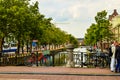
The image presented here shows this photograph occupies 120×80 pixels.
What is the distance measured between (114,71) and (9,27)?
24.4 metres

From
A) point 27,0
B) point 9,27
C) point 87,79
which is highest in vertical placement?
point 27,0

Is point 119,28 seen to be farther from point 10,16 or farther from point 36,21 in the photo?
point 10,16

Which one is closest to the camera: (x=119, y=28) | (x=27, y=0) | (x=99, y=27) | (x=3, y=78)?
(x=3, y=78)

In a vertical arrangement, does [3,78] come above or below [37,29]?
below

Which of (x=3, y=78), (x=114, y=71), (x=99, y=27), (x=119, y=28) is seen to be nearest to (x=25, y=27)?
(x=114, y=71)

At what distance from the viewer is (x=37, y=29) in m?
60.1

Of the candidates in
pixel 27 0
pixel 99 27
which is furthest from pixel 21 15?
pixel 99 27

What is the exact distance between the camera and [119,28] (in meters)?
122

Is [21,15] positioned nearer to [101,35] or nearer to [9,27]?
[9,27]

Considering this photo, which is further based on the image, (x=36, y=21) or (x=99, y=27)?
(x=99, y=27)

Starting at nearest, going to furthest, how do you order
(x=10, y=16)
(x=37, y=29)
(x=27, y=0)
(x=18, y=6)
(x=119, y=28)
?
(x=10, y=16)
(x=18, y=6)
(x=27, y=0)
(x=37, y=29)
(x=119, y=28)

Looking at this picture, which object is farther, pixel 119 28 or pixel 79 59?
pixel 119 28

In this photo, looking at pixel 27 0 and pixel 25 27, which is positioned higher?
pixel 27 0

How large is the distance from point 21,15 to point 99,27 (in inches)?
1737
